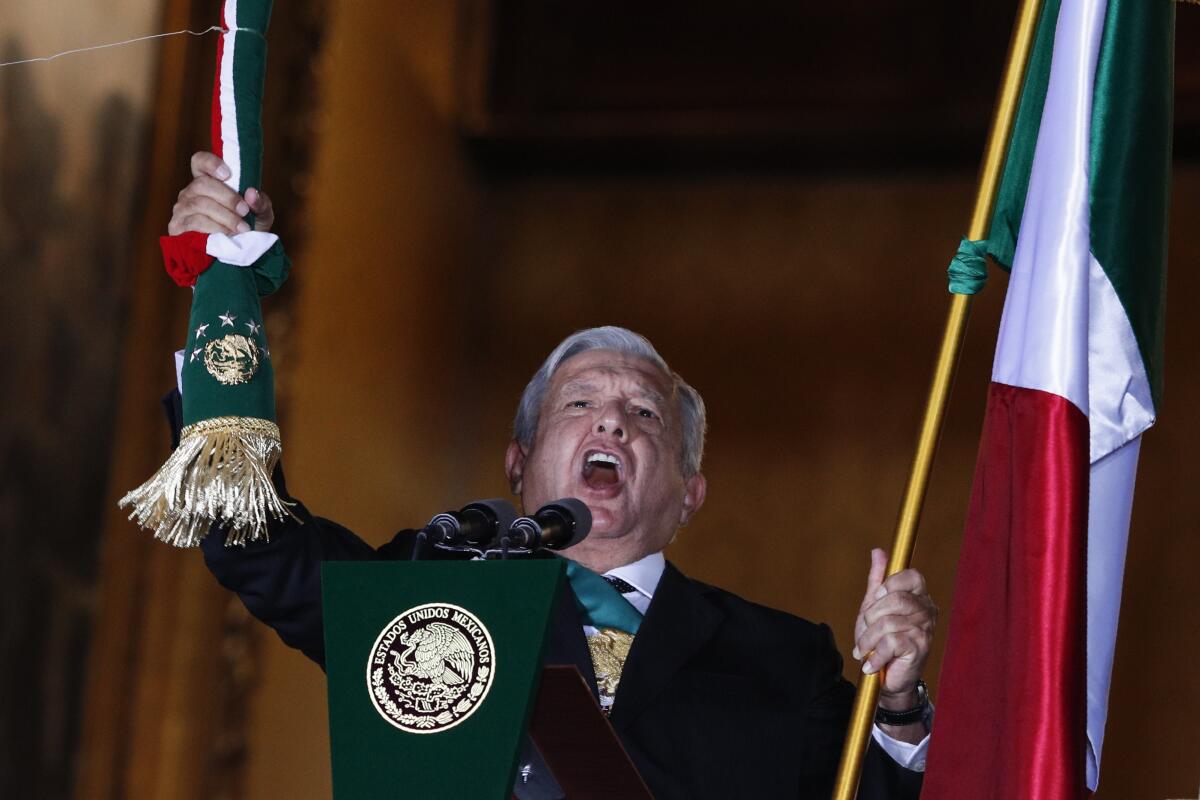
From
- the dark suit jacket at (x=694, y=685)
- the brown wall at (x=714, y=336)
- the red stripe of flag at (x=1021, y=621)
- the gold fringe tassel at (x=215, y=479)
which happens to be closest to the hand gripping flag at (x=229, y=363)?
the gold fringe tassel at (x=215, y=479)

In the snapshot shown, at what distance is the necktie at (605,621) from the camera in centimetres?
237

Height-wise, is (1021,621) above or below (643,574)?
below

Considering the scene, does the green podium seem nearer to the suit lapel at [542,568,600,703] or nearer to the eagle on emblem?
the eagle on emblem

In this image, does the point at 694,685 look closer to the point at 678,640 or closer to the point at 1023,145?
the point at 678,640

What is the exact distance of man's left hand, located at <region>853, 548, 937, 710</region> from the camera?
6.68ft

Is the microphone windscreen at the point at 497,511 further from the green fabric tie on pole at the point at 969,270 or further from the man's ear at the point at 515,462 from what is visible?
the man's ear at the point at 515,462

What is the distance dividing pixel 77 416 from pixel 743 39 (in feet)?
7.71

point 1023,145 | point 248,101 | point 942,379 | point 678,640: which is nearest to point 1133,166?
point 1023,145

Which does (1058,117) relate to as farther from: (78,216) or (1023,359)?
(78,216)

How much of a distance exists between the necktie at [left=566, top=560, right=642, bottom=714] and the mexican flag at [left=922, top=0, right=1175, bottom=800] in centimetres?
61

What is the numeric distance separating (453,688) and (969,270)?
32.6 inches

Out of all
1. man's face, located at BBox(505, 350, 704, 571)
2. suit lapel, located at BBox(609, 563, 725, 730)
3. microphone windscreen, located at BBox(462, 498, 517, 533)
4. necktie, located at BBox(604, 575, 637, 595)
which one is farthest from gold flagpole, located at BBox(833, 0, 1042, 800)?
man's face, located at BBox(505, 350, 704, 571)

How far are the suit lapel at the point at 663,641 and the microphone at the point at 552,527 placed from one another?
513 mm

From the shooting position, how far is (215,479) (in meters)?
1.99
